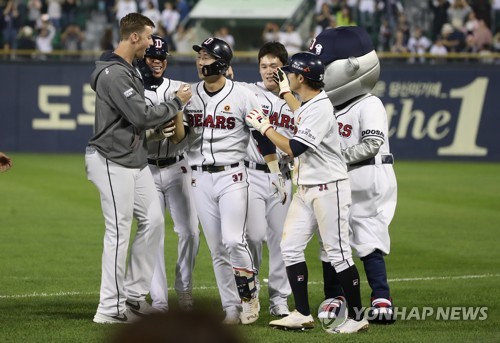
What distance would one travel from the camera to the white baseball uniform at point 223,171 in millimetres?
6746

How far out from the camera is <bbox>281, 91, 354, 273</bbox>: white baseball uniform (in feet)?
20.5

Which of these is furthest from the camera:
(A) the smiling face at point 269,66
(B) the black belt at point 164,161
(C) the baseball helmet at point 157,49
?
(A) the smiling face at point 269,66

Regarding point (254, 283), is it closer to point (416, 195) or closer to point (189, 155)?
point (189, 155)

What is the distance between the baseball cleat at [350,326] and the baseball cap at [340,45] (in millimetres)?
1998

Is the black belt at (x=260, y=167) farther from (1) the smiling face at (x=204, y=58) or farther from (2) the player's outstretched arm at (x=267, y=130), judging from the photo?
(1) the smiling face at (x=204, y=58)

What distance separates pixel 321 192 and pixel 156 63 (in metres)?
1.80

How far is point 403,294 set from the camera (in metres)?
8.08

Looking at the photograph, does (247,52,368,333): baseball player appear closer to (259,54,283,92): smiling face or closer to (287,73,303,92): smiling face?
(287,73,303,92): smiling face

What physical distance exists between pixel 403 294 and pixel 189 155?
2.40m

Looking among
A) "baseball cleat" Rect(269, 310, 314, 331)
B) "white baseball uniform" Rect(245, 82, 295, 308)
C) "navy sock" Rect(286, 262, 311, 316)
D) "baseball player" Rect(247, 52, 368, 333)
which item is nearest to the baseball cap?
"white baseball uniform" Rect(245, 82, 295, 308)

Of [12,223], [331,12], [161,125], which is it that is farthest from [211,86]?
[331,12]

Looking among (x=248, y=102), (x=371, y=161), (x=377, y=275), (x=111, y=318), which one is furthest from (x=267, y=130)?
(x=111, y=318)

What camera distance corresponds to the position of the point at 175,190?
7285 mm

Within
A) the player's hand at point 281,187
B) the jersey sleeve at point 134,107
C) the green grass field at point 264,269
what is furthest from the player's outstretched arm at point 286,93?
the green grass field at point 264,269
